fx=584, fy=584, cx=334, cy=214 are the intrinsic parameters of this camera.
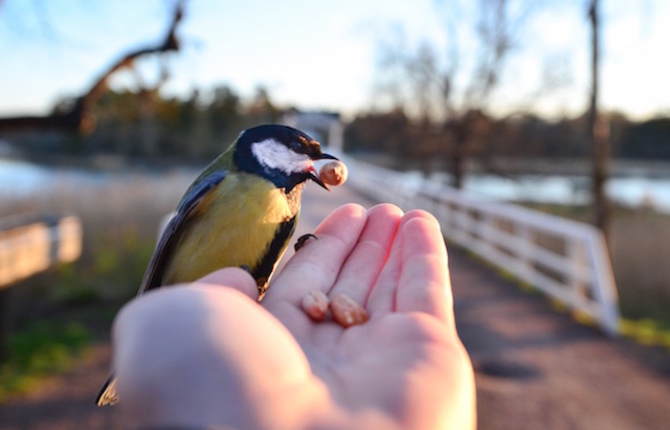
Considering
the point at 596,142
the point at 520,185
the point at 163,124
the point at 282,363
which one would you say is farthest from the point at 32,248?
the point at 520,185

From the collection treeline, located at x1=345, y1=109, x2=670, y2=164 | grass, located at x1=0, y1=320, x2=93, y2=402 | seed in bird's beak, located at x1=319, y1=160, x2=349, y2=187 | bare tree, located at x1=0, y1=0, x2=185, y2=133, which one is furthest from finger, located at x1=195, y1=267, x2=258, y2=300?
treeline, located at x1=345, y1=109, x2=670, y2=164

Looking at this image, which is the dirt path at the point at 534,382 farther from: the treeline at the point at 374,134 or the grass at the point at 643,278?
the treeline at the point at 374,134

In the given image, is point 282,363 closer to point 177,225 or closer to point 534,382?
point 177,225

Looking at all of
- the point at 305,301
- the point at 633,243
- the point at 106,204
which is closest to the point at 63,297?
the point at 106,204

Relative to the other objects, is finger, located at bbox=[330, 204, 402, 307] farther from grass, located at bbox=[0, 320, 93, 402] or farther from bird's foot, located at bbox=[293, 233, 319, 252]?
grass, located at bbox=[0, 320, 93, 402]

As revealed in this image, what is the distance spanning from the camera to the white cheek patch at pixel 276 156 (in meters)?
1.93

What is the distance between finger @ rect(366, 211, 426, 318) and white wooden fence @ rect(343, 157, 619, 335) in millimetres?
5306

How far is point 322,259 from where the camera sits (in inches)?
80.8

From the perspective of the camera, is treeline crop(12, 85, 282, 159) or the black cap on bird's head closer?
the black cap on bird's head

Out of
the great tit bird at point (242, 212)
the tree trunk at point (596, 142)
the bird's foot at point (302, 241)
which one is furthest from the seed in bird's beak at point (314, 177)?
the tree trunk at point (596, 142)

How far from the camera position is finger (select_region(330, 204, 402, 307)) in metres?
1.94

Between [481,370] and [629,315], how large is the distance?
Result: 421 cm

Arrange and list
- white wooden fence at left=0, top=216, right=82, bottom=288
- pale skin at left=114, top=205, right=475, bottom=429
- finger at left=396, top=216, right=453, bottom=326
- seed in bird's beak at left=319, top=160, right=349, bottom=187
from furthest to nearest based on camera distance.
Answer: white wooden fence at left=0, top=216, right=82, bottom=288
seed in bird's beak at left=319, top=160, right=349, bottom=187
finger at left=396, top=216, right=453, bottom=326
pale skin at left=114, top=205, right=475, bottom=429

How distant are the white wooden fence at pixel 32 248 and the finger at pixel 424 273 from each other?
16.6 ft
